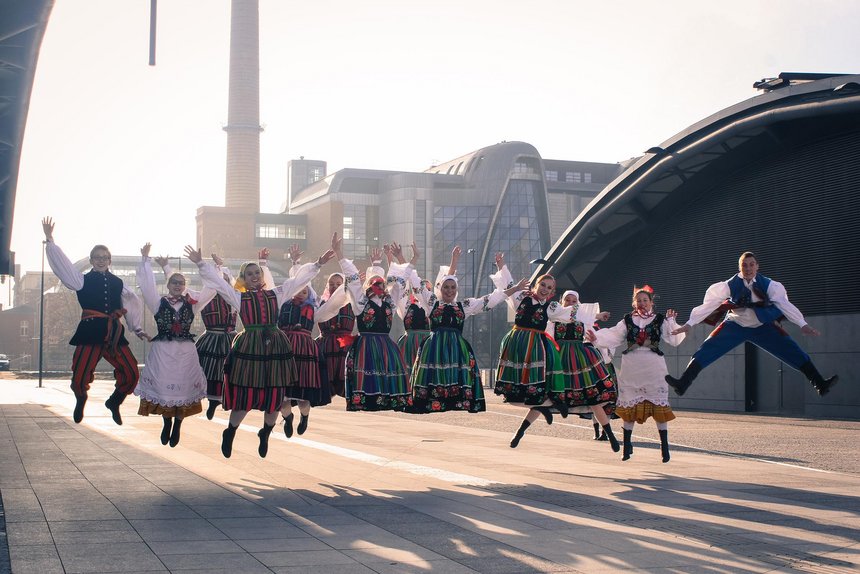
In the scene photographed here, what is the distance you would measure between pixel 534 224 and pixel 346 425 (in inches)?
3465

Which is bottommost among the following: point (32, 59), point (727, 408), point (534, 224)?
point (727, 408)

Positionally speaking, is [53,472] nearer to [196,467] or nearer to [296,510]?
[196,467]

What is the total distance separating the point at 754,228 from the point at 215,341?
79.6ft

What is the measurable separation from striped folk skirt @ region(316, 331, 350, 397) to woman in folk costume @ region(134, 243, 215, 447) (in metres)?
2.12

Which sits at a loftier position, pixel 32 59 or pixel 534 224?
pixel 534 224

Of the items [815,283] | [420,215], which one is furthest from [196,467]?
[420,215]

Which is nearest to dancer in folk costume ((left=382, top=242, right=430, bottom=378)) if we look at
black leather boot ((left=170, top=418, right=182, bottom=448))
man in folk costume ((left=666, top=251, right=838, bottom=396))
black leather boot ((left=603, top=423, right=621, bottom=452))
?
black leather boot ((left=603, top=423, right=621, bottom=452))

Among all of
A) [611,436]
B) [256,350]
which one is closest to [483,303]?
[611,436]

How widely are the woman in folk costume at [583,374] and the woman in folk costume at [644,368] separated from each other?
1.01 ft

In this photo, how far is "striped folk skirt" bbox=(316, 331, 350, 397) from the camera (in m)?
14.8

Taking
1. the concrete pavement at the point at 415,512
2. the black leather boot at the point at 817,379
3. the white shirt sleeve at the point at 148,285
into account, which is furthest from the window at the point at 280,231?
the black leather boot at the point at 817,379

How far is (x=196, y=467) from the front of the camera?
13.1m

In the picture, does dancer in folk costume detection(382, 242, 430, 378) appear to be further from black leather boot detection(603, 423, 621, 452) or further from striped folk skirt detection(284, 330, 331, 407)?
black leather boot detection(603, 423, 621, 452)

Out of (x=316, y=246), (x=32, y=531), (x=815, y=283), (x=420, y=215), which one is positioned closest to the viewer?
(x=32, y=531)
